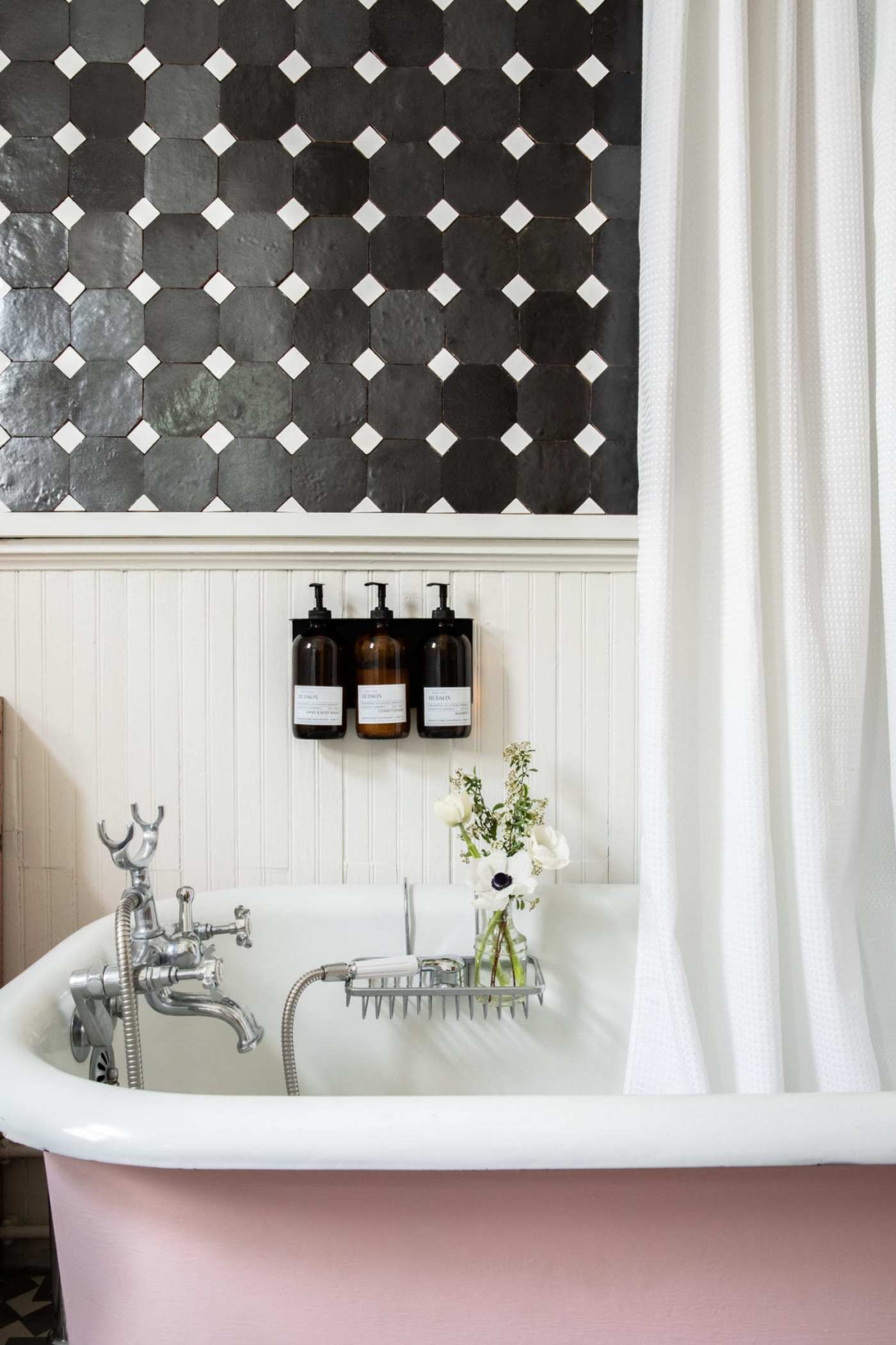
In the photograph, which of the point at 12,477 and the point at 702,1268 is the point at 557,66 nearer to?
the point at 12,477

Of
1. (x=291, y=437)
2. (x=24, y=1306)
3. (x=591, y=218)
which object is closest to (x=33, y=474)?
(x=291, y=437)

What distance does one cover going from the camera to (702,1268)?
782mm

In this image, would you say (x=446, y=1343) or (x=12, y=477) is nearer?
(x=446, y=1343)

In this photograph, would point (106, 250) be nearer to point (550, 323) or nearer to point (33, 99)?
point (33, 99)

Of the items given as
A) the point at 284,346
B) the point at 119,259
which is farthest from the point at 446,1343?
the point at 119,259

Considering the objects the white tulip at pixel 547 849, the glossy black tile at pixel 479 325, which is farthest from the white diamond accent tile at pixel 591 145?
the white tulip at pixel 547 849

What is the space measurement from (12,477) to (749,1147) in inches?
58.5

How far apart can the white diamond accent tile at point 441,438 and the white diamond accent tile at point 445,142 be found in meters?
0.48

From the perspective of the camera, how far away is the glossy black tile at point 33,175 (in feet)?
4.78

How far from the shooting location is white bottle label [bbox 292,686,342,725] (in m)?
1.39

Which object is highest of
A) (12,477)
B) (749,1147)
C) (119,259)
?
(119,259)

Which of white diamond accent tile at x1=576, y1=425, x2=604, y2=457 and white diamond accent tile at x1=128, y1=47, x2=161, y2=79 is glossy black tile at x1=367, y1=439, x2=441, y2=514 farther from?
white diamond accent tile at x1=128, y1=47, x2=161, y2=79

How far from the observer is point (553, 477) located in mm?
1483

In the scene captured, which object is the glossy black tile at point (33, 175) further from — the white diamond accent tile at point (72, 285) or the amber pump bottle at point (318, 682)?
the amber pump bottle at point (318, 682)
